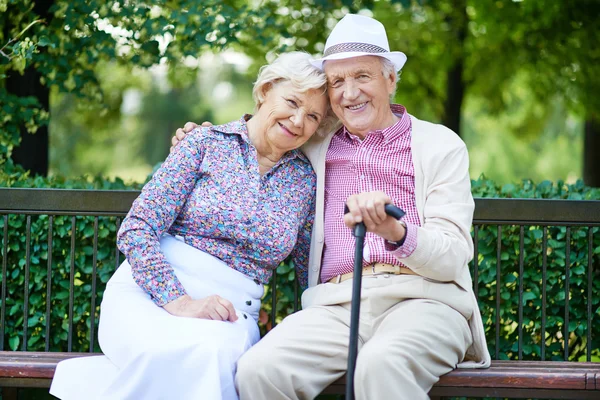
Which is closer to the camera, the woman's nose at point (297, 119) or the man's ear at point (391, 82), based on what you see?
the woman's nose at point (297, 119)

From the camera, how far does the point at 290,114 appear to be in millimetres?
3330

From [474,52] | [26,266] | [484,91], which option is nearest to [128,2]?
[26,266]

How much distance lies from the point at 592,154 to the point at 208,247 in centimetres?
796

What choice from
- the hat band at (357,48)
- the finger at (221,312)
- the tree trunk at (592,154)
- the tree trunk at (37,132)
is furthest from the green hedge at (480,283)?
the tree trunk at (592,154)

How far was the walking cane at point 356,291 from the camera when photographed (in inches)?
104

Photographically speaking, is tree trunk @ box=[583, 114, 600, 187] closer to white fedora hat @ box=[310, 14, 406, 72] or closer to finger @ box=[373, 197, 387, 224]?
white fedora hat @ box=[310, 14, 406, 72]

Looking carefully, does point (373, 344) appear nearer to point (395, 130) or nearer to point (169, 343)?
point (169, 343)

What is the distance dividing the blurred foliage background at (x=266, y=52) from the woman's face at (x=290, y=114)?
1301 millimetres

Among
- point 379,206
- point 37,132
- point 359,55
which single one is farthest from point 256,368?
point 37,132

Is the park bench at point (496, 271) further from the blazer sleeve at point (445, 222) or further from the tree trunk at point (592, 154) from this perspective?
the tree trunk at point (592, 154)

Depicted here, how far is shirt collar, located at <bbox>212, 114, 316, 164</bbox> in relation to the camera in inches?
133

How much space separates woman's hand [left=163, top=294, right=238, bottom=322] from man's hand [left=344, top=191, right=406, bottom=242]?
688 millimetres

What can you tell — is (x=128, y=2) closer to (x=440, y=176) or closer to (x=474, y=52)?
(x=440, y=176)

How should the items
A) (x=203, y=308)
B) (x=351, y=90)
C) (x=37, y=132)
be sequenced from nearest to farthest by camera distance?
(x=203, y=308) → (x=351, y=90) → (x=37, y=132)
